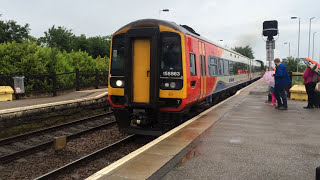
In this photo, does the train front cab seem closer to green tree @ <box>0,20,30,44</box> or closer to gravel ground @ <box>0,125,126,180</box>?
gravel ground @ <box>0,125,126,180</box>

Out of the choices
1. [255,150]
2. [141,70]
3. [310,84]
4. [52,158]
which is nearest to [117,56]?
[141,70]

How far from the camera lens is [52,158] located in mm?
7301

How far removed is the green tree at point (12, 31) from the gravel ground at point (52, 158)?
3725cm

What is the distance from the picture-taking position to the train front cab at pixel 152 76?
7.59 metres

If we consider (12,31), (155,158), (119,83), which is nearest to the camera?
(155,158)

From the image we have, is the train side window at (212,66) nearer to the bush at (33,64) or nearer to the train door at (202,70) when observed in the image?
the train door at (202,70)

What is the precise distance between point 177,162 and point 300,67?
39.5 meters

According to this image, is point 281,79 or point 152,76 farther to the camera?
point 281,79

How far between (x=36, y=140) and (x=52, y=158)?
195 centimetres

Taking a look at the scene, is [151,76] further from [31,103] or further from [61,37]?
[61,37]

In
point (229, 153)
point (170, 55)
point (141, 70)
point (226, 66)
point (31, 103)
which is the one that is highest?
point (170, 55)

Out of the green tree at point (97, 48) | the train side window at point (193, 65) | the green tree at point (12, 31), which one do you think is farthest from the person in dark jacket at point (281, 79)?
the green tree at point (97, 48)

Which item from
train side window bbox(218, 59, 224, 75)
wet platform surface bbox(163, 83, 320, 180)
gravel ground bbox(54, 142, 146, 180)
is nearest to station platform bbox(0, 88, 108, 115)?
gravel ground bbox(54, 142, 146, 180)

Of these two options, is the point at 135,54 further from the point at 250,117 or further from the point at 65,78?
the point at 65,78
